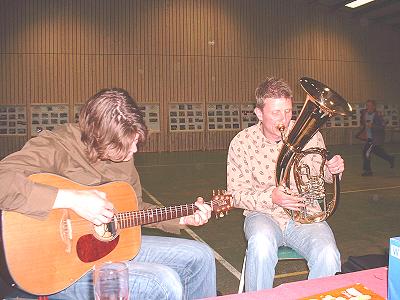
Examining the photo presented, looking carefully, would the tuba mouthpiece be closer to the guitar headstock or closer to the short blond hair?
the short blond hair

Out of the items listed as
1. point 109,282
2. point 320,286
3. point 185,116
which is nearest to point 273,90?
point 320,286

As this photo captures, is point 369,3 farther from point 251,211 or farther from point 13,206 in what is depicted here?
point 13,206

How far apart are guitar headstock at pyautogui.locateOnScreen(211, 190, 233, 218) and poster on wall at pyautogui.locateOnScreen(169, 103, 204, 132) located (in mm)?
14578

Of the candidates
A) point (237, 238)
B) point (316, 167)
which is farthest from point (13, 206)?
point (237, 238)

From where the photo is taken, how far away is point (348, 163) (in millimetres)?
12266

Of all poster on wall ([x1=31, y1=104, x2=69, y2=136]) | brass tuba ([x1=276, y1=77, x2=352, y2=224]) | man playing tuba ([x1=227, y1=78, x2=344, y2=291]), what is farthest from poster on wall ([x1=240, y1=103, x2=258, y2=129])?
brass tuba ([x1=276, y1=77, x2=352, y2=224])

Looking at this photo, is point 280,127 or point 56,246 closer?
point 56,246

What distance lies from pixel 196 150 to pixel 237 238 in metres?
12.5

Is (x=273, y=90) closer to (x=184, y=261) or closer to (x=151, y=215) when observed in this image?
(x=151, y=215)

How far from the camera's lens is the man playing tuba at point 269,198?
2.64 m

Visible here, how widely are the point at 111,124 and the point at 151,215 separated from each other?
67cm

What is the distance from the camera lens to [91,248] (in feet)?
7.43

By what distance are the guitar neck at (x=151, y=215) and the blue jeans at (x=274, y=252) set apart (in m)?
0.49

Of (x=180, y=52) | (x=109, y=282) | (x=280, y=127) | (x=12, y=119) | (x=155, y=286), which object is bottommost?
(x=155, y=286)
